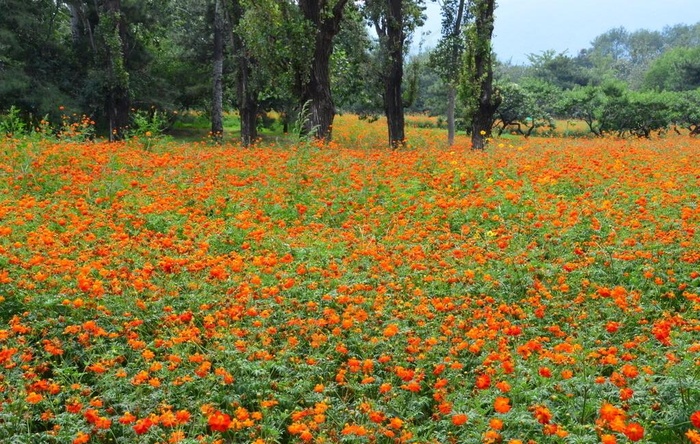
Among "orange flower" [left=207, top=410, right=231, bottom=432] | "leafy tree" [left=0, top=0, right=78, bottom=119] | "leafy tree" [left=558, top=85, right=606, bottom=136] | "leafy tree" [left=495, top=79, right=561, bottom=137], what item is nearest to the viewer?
"orange flower" [left=207, top=410, right=231, bottom=432]

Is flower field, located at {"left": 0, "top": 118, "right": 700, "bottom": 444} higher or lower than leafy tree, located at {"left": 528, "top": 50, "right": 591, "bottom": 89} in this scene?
lower

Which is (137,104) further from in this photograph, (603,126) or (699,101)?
(699,101)

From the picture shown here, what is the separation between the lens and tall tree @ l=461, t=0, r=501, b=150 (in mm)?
13703

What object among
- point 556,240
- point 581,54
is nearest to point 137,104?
point 556,240

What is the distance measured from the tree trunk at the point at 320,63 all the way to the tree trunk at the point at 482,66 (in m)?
3.42

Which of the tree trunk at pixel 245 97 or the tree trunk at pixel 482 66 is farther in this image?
the tree trunk at pixel 245 97

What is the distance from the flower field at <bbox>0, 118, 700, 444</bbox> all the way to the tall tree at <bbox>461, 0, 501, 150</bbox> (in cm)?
726

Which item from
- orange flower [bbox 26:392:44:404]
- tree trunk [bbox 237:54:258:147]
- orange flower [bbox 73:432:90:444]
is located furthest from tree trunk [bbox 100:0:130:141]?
orange flower [bbox 73:432:90:444]

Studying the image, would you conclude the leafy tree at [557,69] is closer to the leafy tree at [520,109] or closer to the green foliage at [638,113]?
the leafy tree at [520,109]

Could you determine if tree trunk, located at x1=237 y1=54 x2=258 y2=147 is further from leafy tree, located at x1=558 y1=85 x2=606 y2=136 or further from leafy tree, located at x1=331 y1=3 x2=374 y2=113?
leafy tree, located at x1=558 y1=85 x2=606 y2=136

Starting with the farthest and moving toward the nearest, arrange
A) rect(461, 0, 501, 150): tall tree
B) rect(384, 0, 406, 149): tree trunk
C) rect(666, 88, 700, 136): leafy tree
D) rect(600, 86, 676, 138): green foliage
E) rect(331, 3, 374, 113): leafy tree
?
1. rect(600, 86, 676, 138): green foliage
2. rect(666, 88, 700, 136): leafy tree
3. rect(384, 0, 406, 149): tree trunk
4. rect(331, 3, 374, 113): leafy tree
5. rect(461, 0, 501, 150): tall tree

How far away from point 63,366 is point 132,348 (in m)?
0.42

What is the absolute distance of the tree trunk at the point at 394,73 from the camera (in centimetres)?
1603

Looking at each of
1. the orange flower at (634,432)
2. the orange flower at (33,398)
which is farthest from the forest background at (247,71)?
the orange flower at (634,432)
